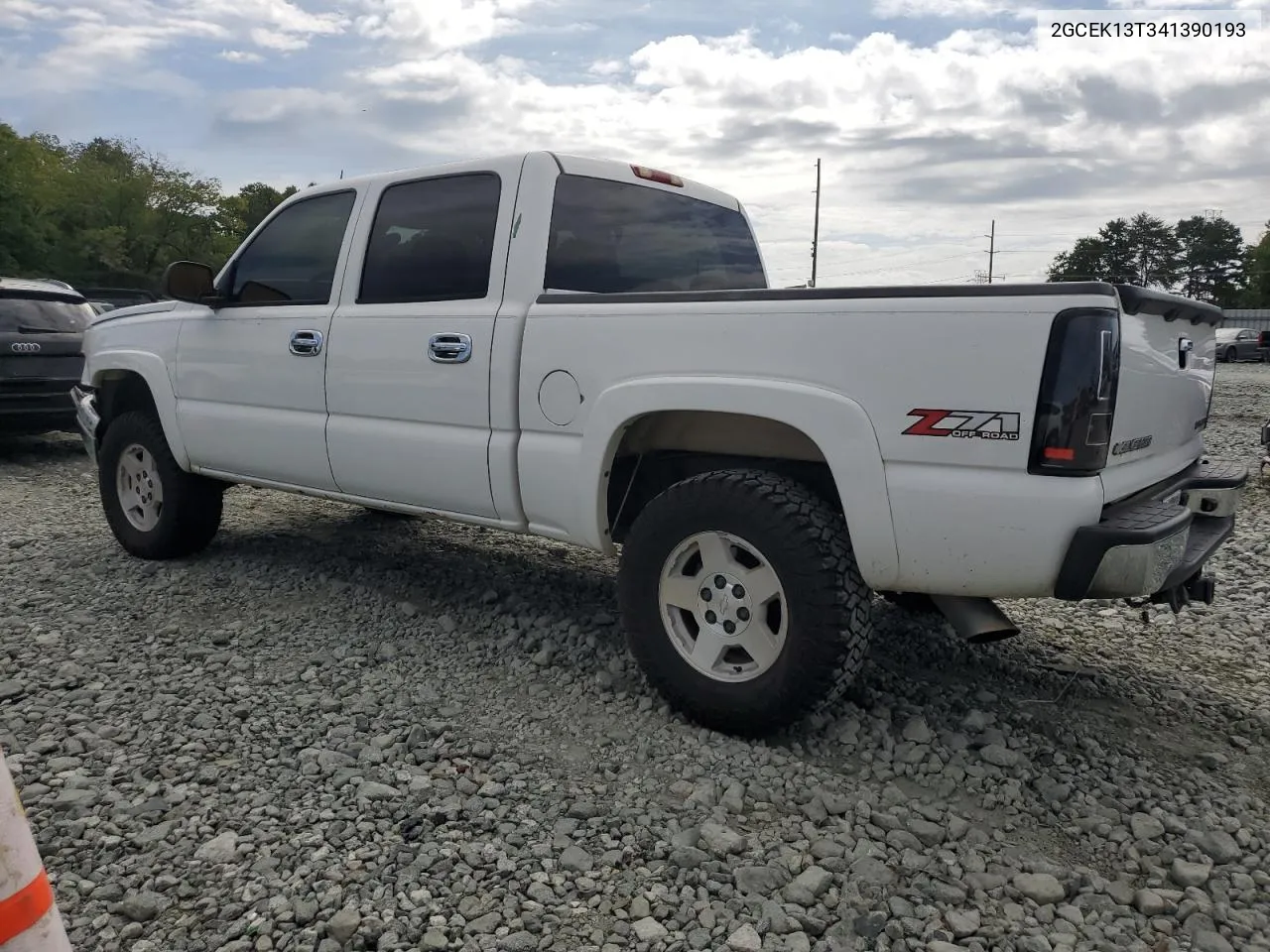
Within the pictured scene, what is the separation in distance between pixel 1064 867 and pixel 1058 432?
113cm

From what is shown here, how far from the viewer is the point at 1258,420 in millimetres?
12484

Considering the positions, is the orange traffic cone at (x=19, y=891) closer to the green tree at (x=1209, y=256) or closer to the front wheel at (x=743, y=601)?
the front wheel at (x=743, y=601)

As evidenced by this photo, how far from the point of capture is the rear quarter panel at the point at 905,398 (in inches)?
103

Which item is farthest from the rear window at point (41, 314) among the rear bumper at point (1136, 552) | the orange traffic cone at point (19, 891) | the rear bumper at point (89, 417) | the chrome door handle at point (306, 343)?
the rear bumper at point (1136, 552)

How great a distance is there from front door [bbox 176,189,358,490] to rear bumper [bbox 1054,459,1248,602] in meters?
3.15

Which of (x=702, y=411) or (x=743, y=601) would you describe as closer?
(x=743, y=601)

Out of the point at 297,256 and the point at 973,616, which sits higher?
the point at 297,256

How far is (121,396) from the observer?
222 inches

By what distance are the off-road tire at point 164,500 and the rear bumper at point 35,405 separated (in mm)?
4079

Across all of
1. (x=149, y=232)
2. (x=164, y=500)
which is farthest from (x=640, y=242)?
(x=149, y=232)

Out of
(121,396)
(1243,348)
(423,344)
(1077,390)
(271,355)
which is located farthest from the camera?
(1243,348)

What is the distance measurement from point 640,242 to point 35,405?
717 cm

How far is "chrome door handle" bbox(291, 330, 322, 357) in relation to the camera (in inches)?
173

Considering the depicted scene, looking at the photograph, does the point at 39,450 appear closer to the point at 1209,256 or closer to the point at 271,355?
the point at 271,355
